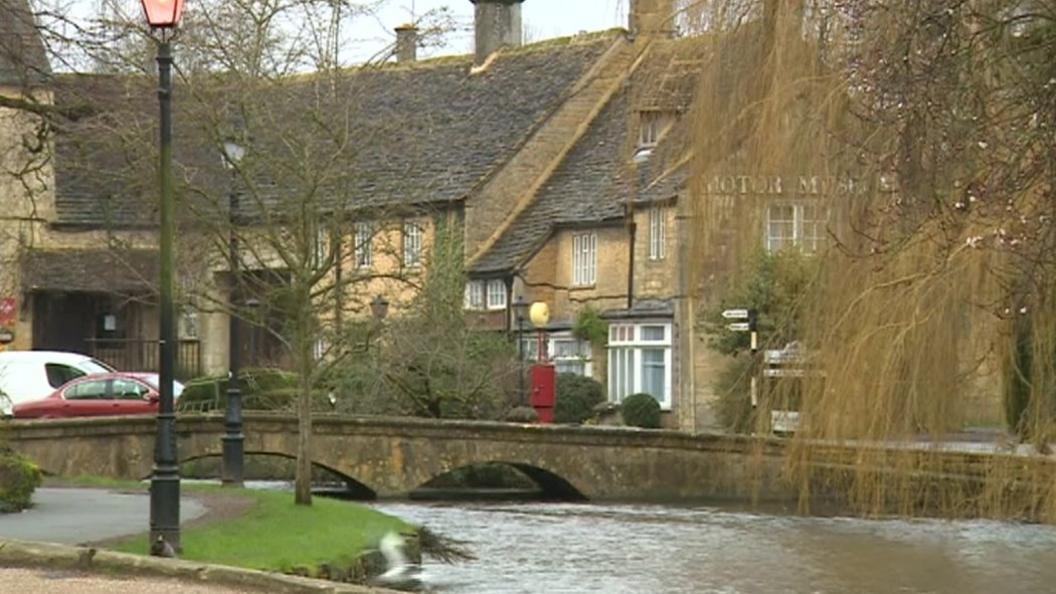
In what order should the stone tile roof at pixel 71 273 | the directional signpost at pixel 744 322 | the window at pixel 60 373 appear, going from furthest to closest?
the stone tile roof at pixel 71 273 < the window at pixel 60 373 < the directional signpost at pixel 744 322

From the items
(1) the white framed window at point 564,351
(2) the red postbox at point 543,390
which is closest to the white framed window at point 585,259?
(1) the white framed window at point 564,351

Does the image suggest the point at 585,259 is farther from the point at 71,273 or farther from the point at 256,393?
the point at 71,273

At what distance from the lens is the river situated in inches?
1028

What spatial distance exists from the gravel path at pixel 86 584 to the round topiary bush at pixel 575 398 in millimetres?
33242

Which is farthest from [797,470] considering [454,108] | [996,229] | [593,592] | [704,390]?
[454,108]

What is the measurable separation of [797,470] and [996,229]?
5573 mm

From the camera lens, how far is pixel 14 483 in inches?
925

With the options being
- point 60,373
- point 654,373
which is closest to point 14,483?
point 60,373

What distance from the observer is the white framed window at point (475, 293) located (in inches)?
2234

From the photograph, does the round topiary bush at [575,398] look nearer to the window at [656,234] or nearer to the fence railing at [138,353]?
the window at [656,234]

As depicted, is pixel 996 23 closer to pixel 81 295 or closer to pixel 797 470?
pixel 797 470

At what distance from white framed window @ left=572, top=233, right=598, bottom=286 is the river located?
1712 cm

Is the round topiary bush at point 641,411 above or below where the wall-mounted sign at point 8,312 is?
below

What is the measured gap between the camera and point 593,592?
2481cm
